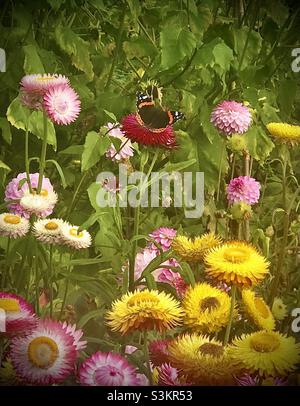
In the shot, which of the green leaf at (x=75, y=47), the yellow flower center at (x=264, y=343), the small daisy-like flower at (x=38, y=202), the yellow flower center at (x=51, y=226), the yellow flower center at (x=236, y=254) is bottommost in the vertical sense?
the yellow flower center at (x=264, y=343)

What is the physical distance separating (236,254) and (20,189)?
0.31 m

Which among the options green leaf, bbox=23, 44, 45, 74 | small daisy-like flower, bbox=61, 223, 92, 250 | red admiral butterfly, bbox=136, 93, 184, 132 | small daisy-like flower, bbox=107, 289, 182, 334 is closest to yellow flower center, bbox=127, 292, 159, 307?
small daisy-like flower, bbox=107, 289, 182, 334

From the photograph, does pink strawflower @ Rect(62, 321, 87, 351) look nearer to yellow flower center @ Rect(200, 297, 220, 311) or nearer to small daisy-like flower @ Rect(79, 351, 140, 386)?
small daisy-like flower @ Rect(79, 351, 140, 386)

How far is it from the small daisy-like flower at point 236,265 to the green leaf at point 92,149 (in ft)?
0.67

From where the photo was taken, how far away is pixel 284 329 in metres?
1.06

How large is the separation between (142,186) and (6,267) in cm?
22

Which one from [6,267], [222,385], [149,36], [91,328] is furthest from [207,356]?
[149,36]

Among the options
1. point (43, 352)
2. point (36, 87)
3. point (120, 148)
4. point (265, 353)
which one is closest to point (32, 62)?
point (36, 87)

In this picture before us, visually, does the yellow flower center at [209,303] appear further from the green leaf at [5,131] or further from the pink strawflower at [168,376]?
the green leaf at [5,131]

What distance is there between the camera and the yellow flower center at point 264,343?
3.25ft

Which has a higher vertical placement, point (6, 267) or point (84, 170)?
point (84, 170)

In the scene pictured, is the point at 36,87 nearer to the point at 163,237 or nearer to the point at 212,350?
the point at 163,237

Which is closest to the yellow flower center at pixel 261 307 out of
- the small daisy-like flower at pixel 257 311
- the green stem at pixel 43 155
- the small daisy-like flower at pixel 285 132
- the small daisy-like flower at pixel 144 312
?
the small daisy-like flower at pixel 257 311

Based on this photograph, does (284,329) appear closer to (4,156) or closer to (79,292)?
(79,292)
